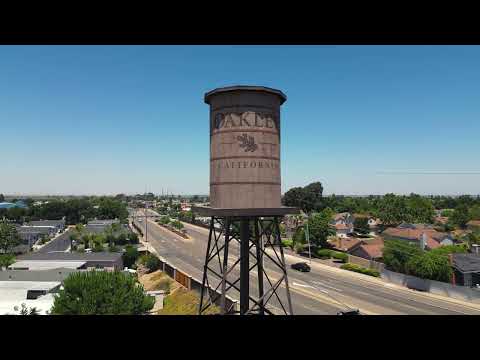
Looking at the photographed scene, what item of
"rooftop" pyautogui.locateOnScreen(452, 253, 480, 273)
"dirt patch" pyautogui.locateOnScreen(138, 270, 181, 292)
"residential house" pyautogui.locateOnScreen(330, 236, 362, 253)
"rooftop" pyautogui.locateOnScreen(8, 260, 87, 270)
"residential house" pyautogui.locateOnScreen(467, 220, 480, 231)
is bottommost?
"dirt patch" pyautogui.locateOnScreen(138, 270, 181, 292)

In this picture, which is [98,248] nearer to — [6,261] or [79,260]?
[79,260]

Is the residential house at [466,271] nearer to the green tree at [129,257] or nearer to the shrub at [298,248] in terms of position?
the shrub at [298,248]

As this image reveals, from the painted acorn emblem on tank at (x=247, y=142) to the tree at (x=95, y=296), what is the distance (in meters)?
17.1

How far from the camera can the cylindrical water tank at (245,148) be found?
13531mm

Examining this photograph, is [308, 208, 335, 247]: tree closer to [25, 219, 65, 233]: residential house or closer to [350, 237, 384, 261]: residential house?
[350, 237, 384, 261]: residential house

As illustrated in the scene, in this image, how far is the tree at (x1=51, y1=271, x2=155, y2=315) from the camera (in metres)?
23.5

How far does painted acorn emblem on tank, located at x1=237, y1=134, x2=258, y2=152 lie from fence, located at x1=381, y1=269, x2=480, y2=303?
1179 inches

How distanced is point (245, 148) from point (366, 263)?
38.5 m

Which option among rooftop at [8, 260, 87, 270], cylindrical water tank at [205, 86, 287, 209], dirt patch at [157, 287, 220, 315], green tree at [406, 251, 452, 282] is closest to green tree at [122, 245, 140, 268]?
rooftop at [8, 260, 87, 270]

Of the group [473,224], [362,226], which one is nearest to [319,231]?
[362,226]

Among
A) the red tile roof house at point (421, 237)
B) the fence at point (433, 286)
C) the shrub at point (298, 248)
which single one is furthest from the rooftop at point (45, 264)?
the red tile roof house at point (421, 237)

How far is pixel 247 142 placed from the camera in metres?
13.5
